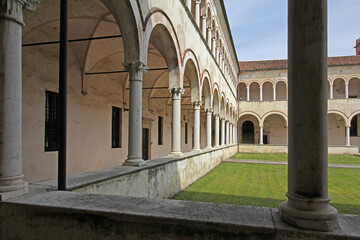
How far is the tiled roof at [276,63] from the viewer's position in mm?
29391

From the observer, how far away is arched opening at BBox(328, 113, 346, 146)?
30.1m

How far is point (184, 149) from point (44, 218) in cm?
2204

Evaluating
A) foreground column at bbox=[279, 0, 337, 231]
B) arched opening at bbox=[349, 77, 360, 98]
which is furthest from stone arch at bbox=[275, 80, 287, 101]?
foreground column at bbox=[279, 0, 337, 231]

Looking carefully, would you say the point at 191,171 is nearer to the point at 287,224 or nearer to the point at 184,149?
the point at 287,224

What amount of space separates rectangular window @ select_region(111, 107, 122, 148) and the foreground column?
10096 millimetres

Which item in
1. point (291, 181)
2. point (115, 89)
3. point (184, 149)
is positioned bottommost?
point (184, 149)

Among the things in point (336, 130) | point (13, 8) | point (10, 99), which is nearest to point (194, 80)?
point (13, 8)

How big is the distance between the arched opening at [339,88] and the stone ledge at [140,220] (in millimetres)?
34267

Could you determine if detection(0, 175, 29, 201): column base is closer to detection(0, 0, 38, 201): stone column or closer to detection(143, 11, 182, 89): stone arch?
detection(0, 0, 38, 201): stone column

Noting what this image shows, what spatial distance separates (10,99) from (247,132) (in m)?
32.2

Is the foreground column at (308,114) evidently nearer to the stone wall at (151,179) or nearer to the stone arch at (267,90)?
the stone wall at (151,179)

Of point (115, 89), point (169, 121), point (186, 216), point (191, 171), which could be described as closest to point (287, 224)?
point (186, 216)

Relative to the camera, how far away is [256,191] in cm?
802

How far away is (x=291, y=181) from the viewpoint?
2.25 metres
